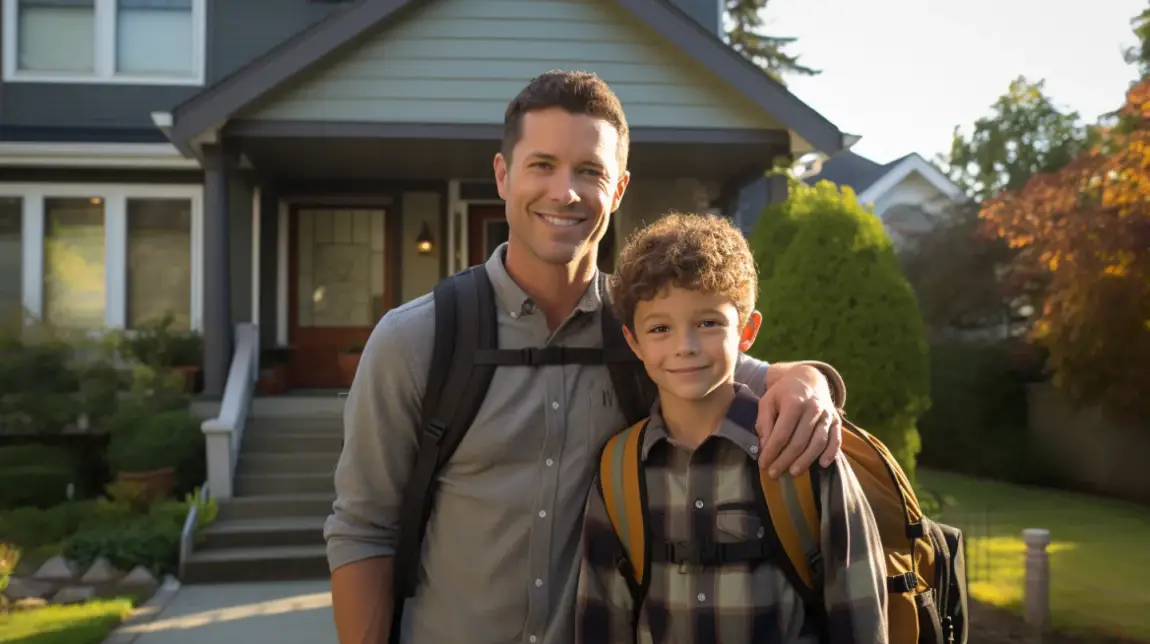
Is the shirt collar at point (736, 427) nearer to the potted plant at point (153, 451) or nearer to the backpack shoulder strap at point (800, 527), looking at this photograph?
the backpack shoulder strap at point (800, 527)

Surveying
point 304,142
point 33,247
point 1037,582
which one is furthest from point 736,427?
point 33,247

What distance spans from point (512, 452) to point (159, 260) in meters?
10.5

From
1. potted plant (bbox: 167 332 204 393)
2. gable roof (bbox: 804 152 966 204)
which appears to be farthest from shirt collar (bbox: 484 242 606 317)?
gable roof (bbox: 804 152 966 204)

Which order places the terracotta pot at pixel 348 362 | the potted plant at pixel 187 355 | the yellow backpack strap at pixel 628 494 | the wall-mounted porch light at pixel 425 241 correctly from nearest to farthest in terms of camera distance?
1. the yellow backpack strap at pixel 628 494
2. the potted plant at pixel 187 355
3. the terracotta pot at pixel 348 362
4. the wall-mounted porch light at pixel 425 241

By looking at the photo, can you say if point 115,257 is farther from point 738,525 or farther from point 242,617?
point 738,525

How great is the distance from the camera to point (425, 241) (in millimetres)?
11977

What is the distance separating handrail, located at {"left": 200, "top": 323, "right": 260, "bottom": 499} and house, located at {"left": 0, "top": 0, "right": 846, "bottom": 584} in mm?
19

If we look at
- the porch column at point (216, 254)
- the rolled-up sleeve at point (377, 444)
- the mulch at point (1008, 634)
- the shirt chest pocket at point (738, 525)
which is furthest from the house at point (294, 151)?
the shirt chest pocket at point (738, 525)

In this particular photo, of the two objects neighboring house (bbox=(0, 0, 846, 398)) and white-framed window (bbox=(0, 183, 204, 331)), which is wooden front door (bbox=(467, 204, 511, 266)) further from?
white-framed window (bbox=(0, 183, 204, 331))

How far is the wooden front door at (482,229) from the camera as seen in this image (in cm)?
1219

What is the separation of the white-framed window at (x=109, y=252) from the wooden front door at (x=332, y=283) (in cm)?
121

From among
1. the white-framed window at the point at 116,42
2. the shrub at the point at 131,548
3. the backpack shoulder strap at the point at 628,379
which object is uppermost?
the white-framed window at the point at 116,42

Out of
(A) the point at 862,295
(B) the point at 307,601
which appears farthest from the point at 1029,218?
(B) the point at 307,601

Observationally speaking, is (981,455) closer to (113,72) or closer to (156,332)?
(156,332)
